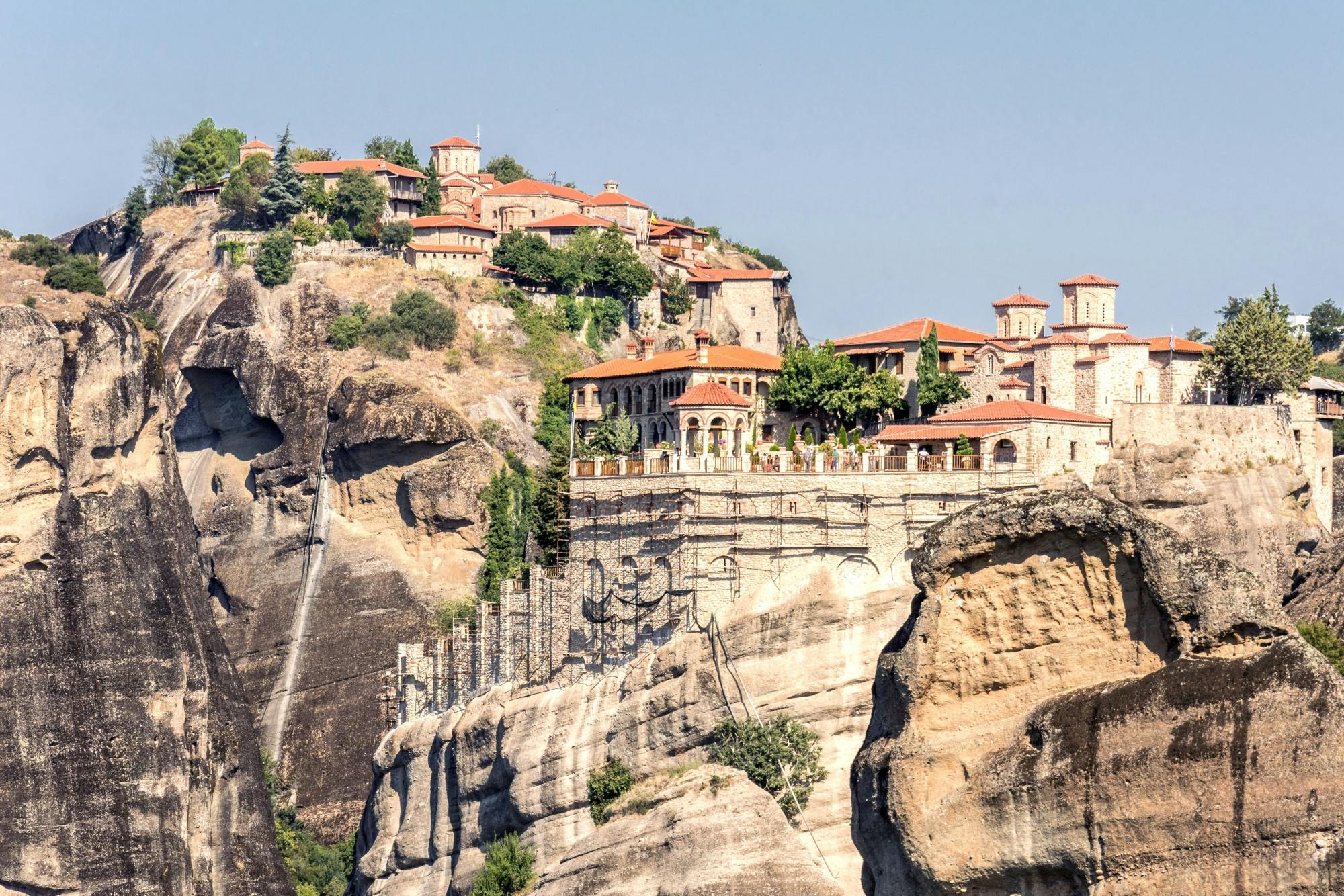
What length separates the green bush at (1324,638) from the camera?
4233 cm

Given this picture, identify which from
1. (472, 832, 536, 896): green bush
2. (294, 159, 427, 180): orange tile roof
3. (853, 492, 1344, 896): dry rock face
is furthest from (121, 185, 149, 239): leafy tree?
(853, 492, 1344, 896): dry rock face

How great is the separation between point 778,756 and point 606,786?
20.5 feet

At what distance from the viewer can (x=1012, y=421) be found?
64.6 meters

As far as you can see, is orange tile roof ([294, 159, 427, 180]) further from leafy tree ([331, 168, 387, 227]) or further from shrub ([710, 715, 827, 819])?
shrub ([710, 715, 827, 819])

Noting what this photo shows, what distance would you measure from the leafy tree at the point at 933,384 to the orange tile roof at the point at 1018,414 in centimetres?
415

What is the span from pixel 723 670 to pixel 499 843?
9.91m

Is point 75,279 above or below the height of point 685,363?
above

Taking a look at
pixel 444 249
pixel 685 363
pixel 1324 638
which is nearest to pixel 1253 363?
pixel 685 363

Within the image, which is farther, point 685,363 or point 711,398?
point 685,363

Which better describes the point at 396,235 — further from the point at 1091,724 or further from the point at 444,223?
the point at 1091,724

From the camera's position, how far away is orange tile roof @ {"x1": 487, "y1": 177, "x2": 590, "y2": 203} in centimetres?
11881

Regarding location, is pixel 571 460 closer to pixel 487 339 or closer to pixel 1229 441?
pixel 1229 441

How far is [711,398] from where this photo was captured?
73875 mm

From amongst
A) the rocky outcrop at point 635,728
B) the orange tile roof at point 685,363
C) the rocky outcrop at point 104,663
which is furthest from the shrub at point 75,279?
the rocky outcrop at point 635,728
